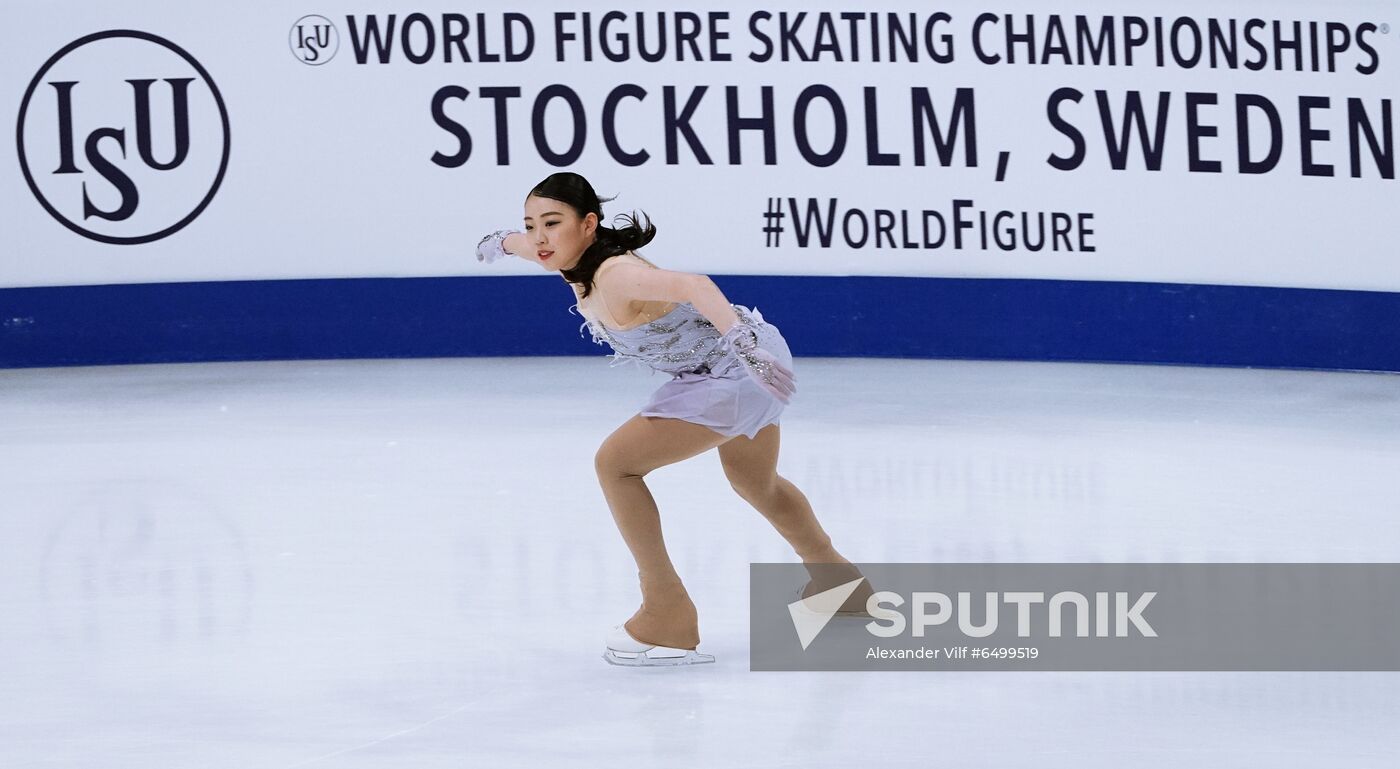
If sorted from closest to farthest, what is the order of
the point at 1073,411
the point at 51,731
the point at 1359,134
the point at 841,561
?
the point at 51,731, the point at 841,561, the point at 1073,411, the point at 1359,134

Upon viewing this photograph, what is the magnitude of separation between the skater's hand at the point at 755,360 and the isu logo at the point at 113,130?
21.9 feet

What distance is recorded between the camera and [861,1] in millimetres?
9617

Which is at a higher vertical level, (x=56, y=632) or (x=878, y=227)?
(x=878, y=227)

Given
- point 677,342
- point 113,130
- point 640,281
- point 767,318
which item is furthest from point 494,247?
point 113,130

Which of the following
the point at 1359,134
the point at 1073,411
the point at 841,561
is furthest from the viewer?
the point at 1359,134

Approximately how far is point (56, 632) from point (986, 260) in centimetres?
611

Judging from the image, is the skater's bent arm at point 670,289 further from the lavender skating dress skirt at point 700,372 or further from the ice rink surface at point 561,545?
the ice rink surface at point 561,545

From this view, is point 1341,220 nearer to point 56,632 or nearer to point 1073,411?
point 1073,411

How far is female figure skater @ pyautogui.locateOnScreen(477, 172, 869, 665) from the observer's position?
395 cm

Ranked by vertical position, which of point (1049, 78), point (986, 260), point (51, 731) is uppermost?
point (1049, 78)

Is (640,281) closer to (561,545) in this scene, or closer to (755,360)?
(755,360)

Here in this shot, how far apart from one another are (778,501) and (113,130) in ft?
21.2

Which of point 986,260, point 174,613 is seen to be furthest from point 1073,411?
point 174,613

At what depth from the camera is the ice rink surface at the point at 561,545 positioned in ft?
11.5
